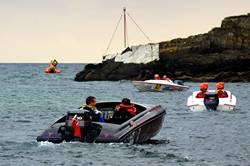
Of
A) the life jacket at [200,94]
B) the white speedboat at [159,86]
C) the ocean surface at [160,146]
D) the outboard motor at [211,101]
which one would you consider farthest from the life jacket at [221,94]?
the white speedboat at [159,86]

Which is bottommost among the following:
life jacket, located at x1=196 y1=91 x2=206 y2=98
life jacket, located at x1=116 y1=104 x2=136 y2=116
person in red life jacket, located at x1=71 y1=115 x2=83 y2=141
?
life jacket, located at x1=196 y1=91 x2=206 y2=98

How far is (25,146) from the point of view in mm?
20688

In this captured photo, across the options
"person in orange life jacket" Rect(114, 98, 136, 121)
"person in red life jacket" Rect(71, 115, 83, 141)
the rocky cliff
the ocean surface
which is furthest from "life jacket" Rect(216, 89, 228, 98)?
the rocky cliff

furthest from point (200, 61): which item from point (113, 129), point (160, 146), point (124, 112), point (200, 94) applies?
point (113, 129)

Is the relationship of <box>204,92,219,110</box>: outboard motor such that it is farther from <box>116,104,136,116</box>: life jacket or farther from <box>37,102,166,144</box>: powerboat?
<box>116,104,136,116</box>: life jacket

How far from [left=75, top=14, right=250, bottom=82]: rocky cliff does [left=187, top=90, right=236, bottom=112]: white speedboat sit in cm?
4640

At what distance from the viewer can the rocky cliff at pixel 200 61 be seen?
287ft

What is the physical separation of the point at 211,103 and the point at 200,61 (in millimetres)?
56049

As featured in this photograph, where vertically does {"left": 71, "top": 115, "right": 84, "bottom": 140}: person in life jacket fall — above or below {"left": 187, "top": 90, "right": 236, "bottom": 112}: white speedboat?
above

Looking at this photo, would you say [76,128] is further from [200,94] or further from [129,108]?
[200,94]

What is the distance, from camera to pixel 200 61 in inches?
3583

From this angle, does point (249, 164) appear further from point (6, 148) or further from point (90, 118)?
point (6, 148)

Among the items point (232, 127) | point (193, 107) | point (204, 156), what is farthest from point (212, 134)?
point (193, 107)

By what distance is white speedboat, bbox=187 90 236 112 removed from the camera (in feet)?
116
